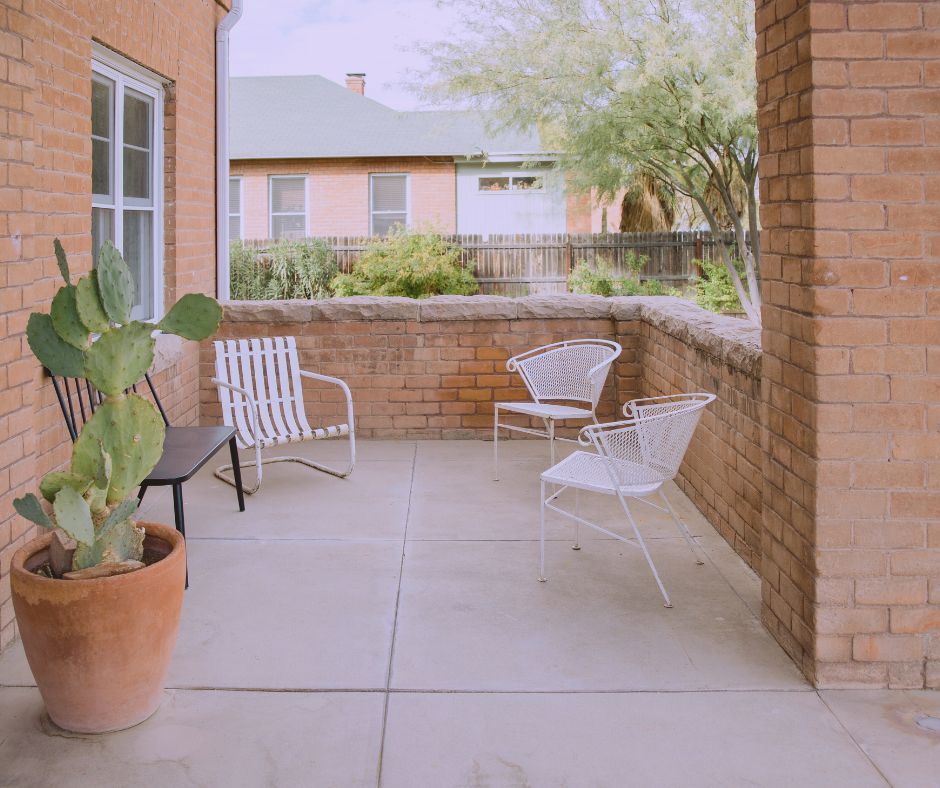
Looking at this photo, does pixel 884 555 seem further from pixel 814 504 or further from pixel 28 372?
pixel 28 372

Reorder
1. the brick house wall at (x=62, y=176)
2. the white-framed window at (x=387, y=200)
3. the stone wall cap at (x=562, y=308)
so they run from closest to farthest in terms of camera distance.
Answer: the brick house wall at (x=62, y=176) → the stone wall cap at (x=562, y=308) → the white-framed window at (x=387, y=200)

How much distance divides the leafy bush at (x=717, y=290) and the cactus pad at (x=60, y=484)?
14309mm

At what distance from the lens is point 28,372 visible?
3836 millimetres

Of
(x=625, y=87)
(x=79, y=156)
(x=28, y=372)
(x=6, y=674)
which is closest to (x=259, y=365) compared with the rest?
(x=79, y=156)

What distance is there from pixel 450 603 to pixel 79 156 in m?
3.06

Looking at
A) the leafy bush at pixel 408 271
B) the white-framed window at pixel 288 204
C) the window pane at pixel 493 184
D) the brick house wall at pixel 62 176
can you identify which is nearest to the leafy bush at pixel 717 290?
the leafy bush at pixel 408 271

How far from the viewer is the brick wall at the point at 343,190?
69.9 ft

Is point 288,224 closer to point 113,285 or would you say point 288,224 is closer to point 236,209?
point 236,209

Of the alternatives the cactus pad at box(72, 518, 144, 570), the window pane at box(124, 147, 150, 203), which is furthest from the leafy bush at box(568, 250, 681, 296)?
the cactus pad at box(72, 518, 144, 570)

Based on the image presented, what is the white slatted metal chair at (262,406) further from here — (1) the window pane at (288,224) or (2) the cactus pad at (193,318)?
(1) the window pane at (288,224)

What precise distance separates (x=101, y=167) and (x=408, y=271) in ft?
36.4

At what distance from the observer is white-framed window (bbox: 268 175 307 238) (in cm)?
2150

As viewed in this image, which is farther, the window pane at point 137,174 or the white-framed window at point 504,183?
the white-framed window at point 504,183

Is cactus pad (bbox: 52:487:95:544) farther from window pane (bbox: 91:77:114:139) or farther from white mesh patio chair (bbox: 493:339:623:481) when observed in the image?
white mesh patio chair (bbox: 493:339:623:481)
